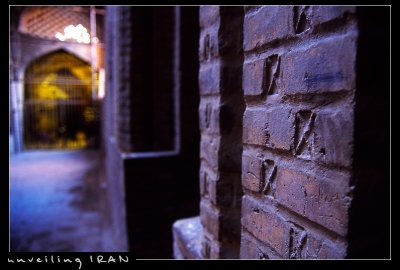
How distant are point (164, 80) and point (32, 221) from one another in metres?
3.12

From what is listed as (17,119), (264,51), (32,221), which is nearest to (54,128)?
(17,119)

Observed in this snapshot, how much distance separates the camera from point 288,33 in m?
0.63

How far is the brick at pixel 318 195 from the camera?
50 cm

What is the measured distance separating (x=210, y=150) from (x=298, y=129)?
1.57ft

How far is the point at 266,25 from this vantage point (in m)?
0.70

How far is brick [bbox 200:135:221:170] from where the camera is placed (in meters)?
1.00

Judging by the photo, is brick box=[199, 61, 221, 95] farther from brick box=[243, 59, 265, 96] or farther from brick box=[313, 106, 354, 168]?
brick box=[313, 106, 354, 168]

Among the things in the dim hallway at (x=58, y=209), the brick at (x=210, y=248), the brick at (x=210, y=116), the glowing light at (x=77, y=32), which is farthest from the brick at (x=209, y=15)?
the dim hallway at (x=58, y=209)

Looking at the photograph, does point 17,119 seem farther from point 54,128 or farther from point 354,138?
point 354,138

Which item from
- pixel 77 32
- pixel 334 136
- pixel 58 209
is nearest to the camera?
pixel 334 136

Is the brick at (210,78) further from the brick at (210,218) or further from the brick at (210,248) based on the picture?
the brick at (210,248)

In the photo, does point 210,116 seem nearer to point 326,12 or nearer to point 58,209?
point 326,12

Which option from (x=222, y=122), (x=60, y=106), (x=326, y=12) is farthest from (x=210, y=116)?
(x=60, y=106)

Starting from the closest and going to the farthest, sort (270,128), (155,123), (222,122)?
1. (270,128)
2. (222,122)
3. (155,123)
